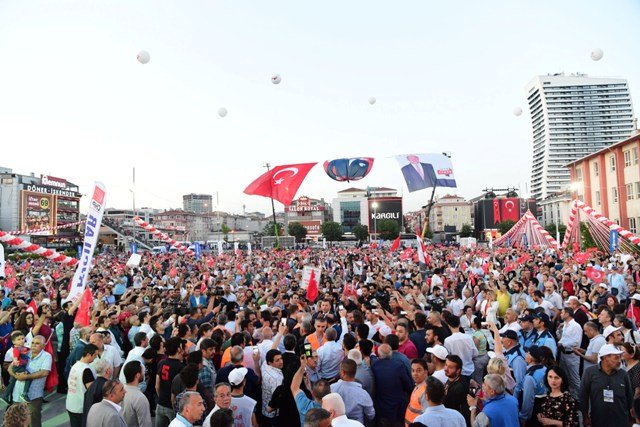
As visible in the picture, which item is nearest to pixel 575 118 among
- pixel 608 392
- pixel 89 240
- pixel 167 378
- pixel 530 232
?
pixel 530 232

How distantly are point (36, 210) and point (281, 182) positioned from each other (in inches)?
3233

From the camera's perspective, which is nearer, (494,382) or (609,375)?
(494,382)

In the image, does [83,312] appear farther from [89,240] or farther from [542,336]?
[542,336]

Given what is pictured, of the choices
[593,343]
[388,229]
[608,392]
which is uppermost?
[388,229]

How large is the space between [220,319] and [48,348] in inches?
106

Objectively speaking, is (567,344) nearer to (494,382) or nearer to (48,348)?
(494,382)

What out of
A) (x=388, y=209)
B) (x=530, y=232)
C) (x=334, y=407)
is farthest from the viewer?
(x=388, y=209)

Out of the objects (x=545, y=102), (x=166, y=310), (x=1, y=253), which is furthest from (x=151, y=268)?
(x=545, y=102)

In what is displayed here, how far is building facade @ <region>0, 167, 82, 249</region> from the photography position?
255ft

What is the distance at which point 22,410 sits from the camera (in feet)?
10.7

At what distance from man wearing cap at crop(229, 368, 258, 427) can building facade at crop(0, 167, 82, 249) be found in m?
80.8

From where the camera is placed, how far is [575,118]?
15600 cm

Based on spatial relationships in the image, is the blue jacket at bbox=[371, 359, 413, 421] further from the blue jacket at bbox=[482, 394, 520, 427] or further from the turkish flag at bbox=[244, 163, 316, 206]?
the turkish flag at bbox=[244, 163, 316, 206]

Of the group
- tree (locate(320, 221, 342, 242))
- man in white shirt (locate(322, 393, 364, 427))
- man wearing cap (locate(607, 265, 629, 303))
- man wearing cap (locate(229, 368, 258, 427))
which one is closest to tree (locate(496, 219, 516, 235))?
tree (locate(320, 221, 342, 242))
